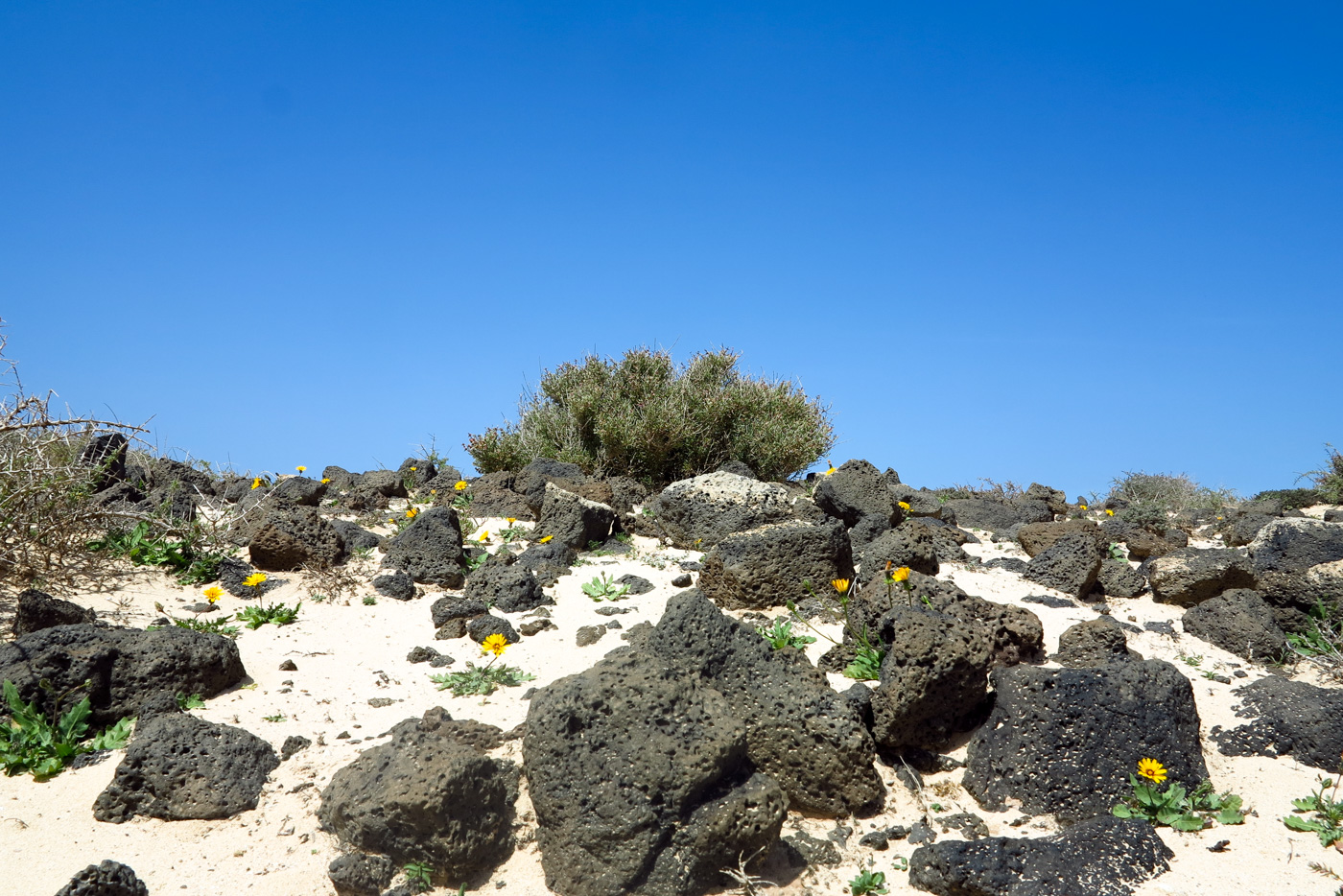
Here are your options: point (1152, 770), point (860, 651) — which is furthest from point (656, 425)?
point (1152, 770)

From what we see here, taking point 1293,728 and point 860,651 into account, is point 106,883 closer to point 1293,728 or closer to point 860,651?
point 860,651

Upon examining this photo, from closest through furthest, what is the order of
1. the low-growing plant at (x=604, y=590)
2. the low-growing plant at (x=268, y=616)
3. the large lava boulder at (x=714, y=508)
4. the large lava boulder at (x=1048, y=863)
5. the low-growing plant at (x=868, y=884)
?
1. the large lava boulder at (x=1048, y=863)
2. the low-growing plant at (x=868, y=884)
3. the low-growing plant at (x=268, y=616)
4. the low-growing plant at (x=604, y=590)
5. the large lava boulder at (x=714, y=508)

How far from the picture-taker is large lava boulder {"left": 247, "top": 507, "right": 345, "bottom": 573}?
27.0ft

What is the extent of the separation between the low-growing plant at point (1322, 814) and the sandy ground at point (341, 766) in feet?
0.20

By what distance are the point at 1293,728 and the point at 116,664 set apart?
7238 mm

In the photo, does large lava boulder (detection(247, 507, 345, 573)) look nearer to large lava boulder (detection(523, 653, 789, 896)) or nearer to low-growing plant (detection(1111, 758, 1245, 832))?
large lava boulder (detection(523, 653, 789, 896))

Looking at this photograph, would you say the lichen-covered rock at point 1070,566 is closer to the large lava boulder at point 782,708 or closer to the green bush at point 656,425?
the large lava boulder at point 782,708

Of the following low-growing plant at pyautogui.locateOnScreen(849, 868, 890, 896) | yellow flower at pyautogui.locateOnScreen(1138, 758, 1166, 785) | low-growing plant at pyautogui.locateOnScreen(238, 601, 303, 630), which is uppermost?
low-growing plant at pyautogui.locateOnScreen(238, 601, 303, 630)

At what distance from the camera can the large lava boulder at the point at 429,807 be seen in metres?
4.41

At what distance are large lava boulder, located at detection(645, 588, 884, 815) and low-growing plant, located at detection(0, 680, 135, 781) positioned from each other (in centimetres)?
333

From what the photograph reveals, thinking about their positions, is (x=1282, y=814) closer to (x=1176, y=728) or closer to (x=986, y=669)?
(x=1176, y=728)

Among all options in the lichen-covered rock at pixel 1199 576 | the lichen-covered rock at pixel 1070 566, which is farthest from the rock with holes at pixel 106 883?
the lichen-covered rock at pixel 1199 576

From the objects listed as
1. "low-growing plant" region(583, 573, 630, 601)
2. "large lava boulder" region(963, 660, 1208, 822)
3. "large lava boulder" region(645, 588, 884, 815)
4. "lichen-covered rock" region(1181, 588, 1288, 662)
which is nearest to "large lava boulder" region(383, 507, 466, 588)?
"low-growing plant" region(583, 573, 630, 601)

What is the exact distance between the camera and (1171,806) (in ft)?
15.9
